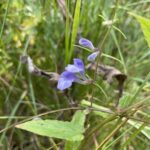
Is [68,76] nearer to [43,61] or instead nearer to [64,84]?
[64,84]

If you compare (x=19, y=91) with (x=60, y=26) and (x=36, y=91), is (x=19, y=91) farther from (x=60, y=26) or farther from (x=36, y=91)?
(x=60, y=26)

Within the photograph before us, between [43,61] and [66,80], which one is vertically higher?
[66,80]

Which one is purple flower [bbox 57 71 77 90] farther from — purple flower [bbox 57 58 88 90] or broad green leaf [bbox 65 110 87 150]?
broad green leaf [bbox 65 110 87 150]

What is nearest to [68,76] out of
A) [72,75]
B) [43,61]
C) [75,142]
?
[72,75]

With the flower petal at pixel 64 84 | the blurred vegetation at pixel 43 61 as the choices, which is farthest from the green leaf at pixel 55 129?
the blurred vegetation at pixel 43 61

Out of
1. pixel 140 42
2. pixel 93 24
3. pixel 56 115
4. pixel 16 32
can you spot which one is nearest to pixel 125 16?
pixel 140 42

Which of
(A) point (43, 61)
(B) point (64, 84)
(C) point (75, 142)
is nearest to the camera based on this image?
(B) point (64, 84)
